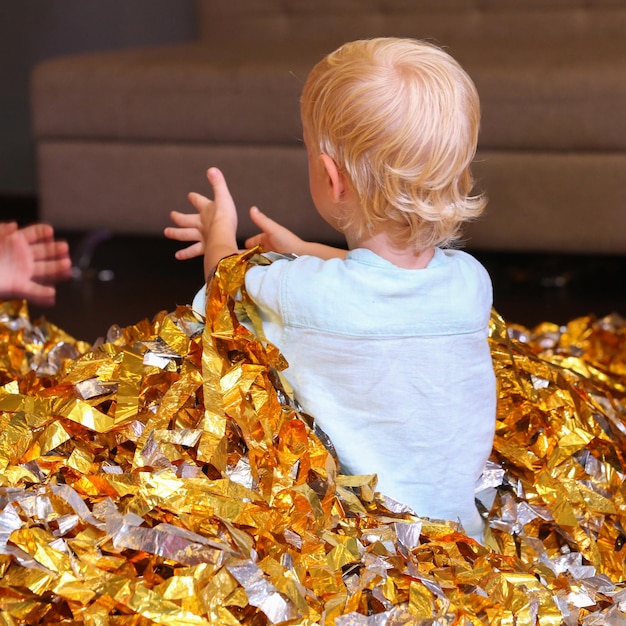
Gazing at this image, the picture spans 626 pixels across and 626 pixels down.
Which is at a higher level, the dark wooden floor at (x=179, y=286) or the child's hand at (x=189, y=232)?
the child's hand at (x=189, y=232)

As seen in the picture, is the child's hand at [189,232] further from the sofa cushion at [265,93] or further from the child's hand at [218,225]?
the sofa cushion at [265,93]

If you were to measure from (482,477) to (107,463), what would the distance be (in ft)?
1.48

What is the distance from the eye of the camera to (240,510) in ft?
3.27

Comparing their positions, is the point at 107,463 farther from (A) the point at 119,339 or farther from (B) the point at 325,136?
(B) the point at 325,136

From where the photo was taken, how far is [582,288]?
2463mm

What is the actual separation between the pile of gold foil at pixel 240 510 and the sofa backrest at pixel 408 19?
5.36 ft

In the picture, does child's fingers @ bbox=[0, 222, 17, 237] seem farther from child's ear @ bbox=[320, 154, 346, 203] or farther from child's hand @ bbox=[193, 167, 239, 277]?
child's ear @ bbox=[320, 154, 346, 203]

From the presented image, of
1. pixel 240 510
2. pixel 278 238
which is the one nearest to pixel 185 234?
pixel 278 238

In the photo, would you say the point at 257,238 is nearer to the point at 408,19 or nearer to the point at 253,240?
the point at 253,240

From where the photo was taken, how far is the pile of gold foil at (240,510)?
929mm

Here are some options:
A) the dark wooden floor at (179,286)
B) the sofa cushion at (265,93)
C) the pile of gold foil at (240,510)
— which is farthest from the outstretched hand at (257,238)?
the sofa cushion at (265,93)

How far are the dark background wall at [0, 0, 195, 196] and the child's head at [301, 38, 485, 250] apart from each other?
2596mm

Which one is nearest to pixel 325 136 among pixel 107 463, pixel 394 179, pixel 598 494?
pixel 394 179

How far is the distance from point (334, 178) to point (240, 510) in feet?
1.20
